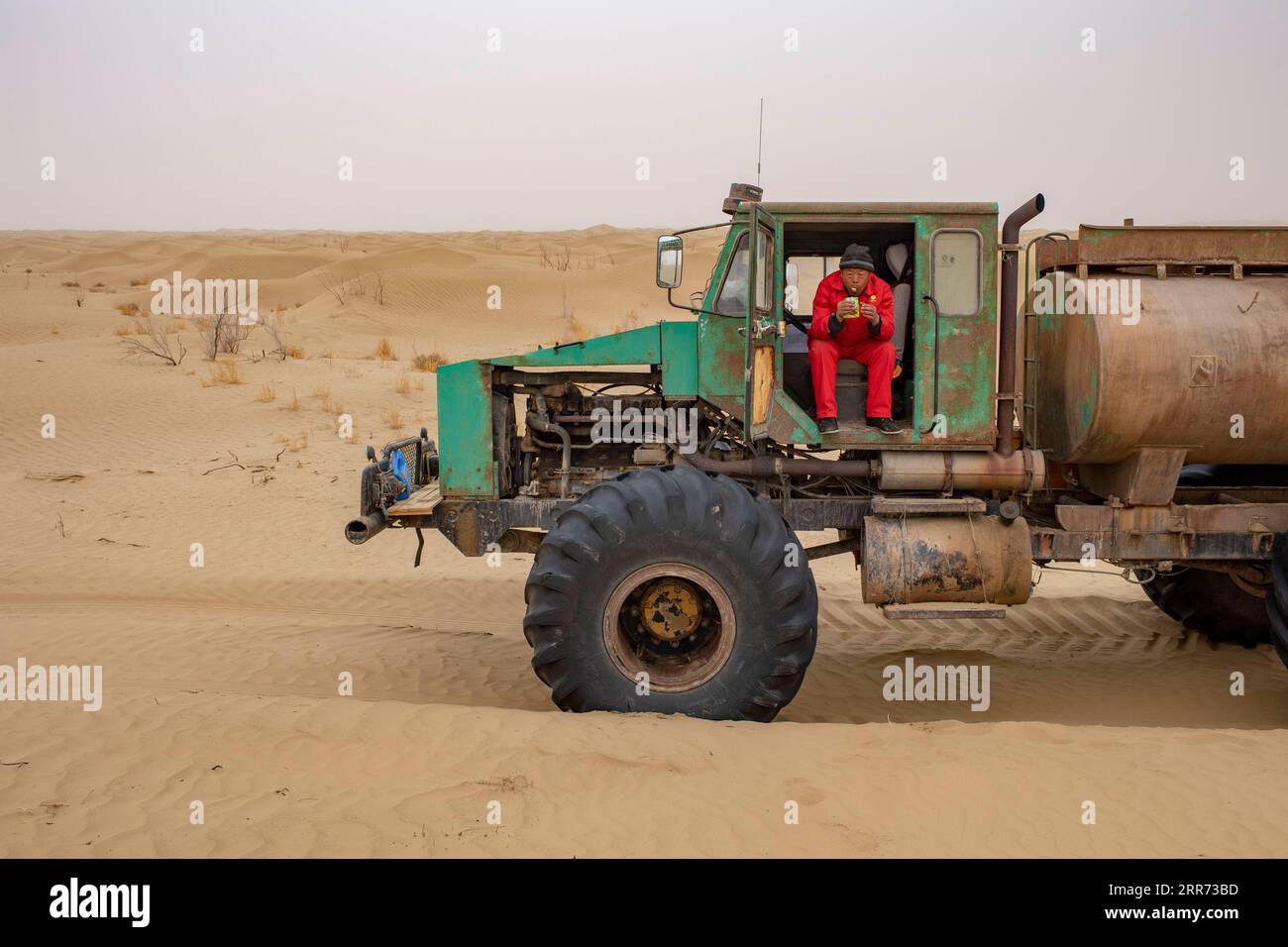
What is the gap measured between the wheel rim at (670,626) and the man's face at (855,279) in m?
1.82

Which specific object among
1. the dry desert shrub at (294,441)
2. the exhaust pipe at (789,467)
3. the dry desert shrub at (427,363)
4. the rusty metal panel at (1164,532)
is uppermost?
the dry desert shrub at (427,363)

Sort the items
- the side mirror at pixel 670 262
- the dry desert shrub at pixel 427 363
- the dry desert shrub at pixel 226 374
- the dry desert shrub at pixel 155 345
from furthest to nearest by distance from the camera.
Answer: the dry desert shrub at pixel 427 363
the dry desert shrub at pixel 155 345
the dry desert shrub at pixel 226 374
the side mirror at pixel 670 262

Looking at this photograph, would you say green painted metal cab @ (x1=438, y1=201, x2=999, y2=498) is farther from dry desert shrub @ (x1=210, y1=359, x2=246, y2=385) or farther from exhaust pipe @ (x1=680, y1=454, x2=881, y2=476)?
dry desert shrub @ (x1=210, y1=359, x2=246, y2=385)

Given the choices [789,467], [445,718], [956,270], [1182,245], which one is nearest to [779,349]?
[789,467]

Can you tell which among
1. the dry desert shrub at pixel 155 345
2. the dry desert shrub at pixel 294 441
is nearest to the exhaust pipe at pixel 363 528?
the dry desert shrub at pixel 294 441

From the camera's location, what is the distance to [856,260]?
20.5 feet

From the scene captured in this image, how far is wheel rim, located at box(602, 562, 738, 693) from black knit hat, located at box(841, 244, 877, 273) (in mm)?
1932

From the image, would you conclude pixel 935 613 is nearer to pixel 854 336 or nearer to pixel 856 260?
pixel 854 336

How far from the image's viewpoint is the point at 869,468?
21.7 ft

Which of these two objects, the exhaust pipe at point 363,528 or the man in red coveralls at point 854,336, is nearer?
the man in red coveralls at point 854,336

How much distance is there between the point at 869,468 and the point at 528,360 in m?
2.14

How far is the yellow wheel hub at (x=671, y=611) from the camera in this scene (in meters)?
6.16

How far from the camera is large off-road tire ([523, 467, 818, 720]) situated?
5.86 metres

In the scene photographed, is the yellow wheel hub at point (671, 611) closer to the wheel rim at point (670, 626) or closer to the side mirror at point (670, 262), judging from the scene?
the wheel rim at point (670, 626)
